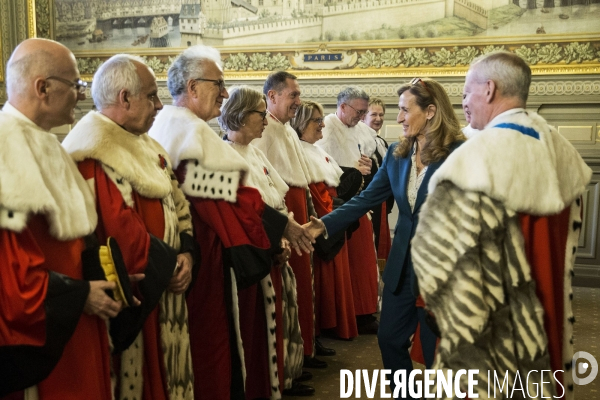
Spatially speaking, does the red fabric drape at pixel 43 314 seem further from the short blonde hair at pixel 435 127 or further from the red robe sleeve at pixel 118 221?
the short blonde hair at pixel 435 127

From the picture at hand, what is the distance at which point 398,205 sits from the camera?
327 cm

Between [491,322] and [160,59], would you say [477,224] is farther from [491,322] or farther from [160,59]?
[160,59]

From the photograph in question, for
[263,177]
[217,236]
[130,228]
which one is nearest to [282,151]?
[263,177]

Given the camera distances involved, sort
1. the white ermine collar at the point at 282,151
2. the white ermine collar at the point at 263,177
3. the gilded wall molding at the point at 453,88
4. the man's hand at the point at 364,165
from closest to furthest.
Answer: the white ermine collar at the point at 263,177, the white ermine collar at the point at 282,151, the man's hand at the point at 364,165, the gilded wall molding at the point at 453,88

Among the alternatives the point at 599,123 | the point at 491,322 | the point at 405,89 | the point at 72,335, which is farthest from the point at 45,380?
the point at 599,123

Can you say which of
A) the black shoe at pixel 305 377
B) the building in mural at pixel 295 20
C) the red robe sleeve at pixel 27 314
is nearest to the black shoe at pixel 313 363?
the black shoe at pixel 305 377

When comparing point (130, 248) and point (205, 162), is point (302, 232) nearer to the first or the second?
point (205, 162)

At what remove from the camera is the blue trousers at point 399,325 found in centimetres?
313

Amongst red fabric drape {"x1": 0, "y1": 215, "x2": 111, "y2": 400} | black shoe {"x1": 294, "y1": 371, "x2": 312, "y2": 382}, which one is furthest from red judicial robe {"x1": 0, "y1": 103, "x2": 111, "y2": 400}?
black shoe {"x1": 294, "y1": 371, "x2": 312, "y2": 382}

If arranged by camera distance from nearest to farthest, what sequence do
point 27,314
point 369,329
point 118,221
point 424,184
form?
point 27,314 → point 118,221 → point 424,184 → point 369,329

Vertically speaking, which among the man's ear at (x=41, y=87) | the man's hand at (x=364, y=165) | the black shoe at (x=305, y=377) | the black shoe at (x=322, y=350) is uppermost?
the man's ear at (x=41, y=87)

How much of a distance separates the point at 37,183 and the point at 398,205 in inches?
72.2

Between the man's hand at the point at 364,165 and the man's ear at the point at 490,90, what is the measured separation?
360 cm

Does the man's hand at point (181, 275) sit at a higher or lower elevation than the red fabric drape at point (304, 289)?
higher
